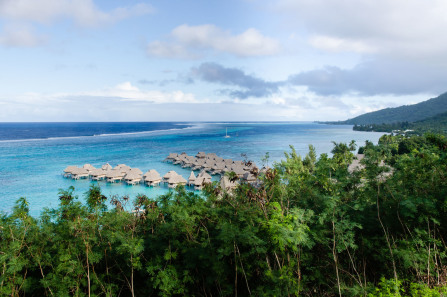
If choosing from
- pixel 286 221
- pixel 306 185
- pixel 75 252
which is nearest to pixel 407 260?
pixel 306 185

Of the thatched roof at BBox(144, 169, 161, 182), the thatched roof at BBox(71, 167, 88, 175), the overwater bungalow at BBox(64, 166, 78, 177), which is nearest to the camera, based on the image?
the thatched roof at BBox(144, 169, 161, 182)

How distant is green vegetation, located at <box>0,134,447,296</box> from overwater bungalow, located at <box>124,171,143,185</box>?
567 inches

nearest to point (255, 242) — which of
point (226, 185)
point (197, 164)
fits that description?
point (226, 185)

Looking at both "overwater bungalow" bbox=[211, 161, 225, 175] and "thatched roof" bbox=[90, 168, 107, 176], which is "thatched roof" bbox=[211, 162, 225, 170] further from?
"thatched roof" bbox=[90, 168, 107, 176]

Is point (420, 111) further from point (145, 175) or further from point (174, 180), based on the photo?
point (145, 175)

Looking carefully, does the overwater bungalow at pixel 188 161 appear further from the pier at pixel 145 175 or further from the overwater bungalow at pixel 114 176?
the overwater bungalow at pixel 114 176

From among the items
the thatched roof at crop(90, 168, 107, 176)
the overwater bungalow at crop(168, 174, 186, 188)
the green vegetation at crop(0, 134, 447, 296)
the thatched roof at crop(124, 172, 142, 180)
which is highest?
the green vegetation at crop(0, 134, 447, 296)

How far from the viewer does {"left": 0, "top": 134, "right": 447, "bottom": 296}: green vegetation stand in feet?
7.61

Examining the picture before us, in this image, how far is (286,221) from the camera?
207 centimetres

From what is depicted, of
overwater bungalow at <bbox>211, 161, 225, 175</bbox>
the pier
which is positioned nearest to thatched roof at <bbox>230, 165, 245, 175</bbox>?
the pier

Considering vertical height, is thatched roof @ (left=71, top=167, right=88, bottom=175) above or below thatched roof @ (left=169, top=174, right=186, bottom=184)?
above

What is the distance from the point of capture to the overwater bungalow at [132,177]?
1697cm

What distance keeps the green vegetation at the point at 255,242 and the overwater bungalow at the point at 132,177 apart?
47.3 feet

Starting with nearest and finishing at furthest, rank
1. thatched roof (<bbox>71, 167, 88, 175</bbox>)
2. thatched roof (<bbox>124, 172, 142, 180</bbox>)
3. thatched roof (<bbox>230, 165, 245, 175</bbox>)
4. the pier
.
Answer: the pier → thatched roof (<bbox>124, 172, 142, 180</bbox>) → thatched roof (<bbox>230, 165, 245, 175</bbox>) → thatched roof (<bbox>71, 167, 88, 175</bbox>)
